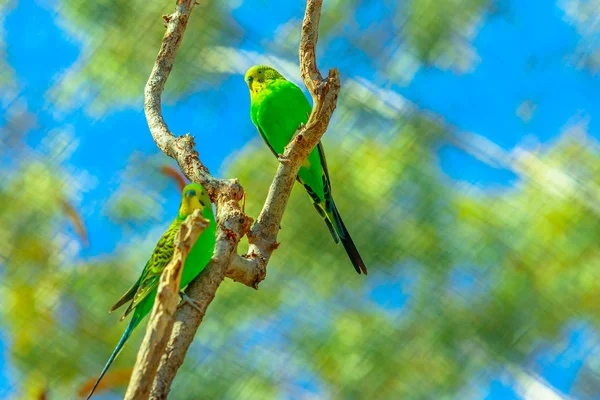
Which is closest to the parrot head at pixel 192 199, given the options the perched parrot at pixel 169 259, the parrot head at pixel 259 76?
the perched parrot at pixel 169 259

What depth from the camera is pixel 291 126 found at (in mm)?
2250

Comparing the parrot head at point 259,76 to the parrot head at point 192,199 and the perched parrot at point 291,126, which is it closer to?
the perched parrot at point 291,126

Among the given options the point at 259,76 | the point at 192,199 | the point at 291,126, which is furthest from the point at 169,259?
the point at 259,76

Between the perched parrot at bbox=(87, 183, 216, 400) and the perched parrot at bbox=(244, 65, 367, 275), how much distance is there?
17.6 inches

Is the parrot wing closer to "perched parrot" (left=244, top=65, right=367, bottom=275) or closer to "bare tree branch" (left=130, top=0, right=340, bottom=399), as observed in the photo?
"bare tree branch" (left=130, top=0, right=340, bottom=399)

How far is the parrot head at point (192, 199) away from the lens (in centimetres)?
165

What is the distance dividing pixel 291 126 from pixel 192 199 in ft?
2.26

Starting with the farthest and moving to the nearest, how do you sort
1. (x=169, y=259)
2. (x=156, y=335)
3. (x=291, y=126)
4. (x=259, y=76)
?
(x=259, y=76)
(x=291, y=126)
(x=169, y=259)
(x=156, y=335)

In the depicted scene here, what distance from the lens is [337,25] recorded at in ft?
11.1

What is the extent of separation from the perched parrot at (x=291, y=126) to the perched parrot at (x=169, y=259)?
45cm

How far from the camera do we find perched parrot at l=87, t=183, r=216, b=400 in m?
1.50

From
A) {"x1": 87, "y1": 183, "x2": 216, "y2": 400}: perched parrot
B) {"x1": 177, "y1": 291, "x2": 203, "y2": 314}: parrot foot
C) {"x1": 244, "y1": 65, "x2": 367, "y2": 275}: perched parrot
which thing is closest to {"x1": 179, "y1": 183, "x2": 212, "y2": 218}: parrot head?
{"x1": 87, "y1": 183, "x2": 216, "y2": 400}: perched parrot

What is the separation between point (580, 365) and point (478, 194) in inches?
34.3

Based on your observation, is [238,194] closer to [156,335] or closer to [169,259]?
[169,259]
